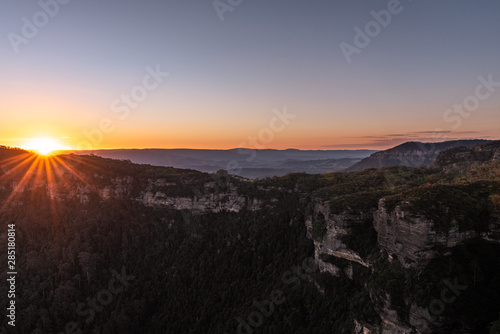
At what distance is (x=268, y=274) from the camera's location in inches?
2398

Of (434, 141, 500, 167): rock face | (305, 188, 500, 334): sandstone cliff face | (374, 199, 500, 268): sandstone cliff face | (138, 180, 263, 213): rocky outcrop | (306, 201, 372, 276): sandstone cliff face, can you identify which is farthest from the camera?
(434, 141, 500, 167): rock face

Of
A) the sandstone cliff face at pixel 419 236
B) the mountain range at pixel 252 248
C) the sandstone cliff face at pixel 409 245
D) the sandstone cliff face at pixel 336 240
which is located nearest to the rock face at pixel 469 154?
the mountain range at pixel 252 248

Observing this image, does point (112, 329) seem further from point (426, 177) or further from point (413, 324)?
point (426, 177)

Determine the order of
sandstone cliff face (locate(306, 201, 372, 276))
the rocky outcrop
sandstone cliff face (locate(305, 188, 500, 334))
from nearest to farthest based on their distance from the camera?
sandstone cliff face (locate(305, 188, 500, 334)) → sandstone cliff face (locate(306, 201, 372, 276)) → the rocky outcrop

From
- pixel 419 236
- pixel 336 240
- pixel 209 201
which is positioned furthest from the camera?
pixel 209 201

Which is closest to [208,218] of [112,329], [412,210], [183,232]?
[183,232]

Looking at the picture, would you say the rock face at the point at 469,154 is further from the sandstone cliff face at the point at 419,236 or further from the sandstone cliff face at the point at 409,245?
the sandstone cliff face at the point at 419,236

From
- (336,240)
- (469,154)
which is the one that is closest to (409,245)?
(336,240)

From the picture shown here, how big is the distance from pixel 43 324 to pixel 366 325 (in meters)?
66.2

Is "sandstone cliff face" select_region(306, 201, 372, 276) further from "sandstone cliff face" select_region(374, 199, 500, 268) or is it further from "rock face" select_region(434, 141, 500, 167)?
"rock face" select_region(434, 141, 500, 167)

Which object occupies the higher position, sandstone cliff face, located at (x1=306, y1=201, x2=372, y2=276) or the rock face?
the rock face

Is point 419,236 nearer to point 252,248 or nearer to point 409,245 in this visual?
point 409,245

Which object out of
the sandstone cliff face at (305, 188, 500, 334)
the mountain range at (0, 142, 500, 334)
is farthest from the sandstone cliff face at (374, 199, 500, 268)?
the mountain range at (0, 142, 500, 334)

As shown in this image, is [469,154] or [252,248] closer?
[252,248]
